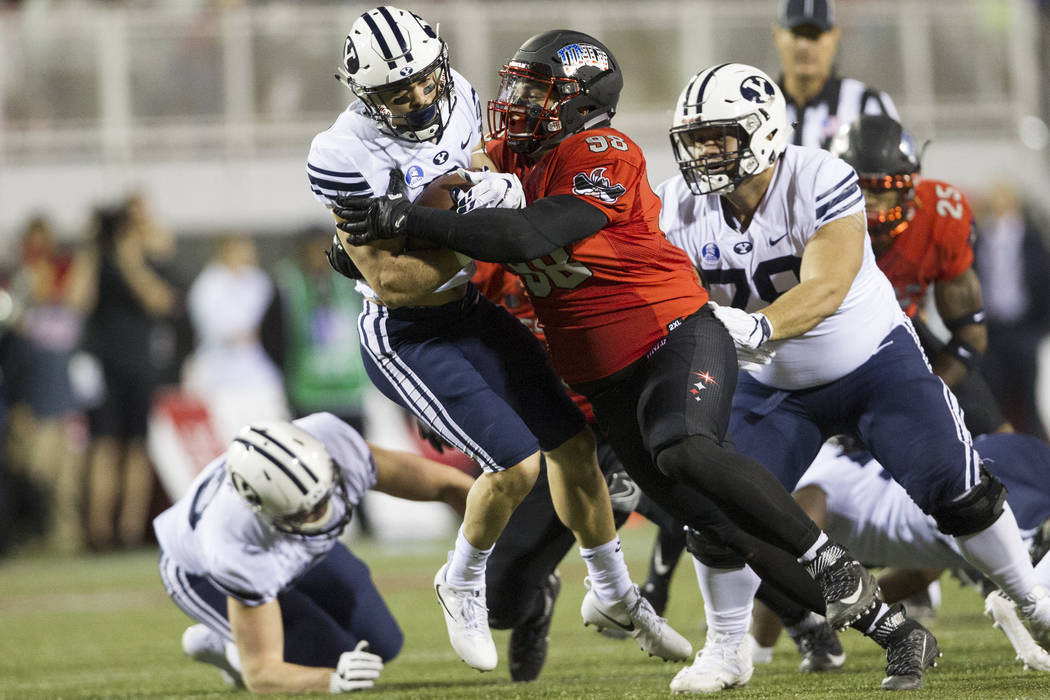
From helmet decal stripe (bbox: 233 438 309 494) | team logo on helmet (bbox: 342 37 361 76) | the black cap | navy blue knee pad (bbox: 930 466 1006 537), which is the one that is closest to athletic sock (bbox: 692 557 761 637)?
navy blue knee pad (bbox: 930 466 1006 537)

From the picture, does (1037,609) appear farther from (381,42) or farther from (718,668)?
(381,42)

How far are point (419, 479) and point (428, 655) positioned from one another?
37.9 inches

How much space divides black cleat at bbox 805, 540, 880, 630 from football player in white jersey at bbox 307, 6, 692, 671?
0.85 meters

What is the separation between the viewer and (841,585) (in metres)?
3.98

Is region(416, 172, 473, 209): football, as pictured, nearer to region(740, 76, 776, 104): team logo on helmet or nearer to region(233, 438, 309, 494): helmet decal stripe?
region(740, 76, 776, 104): team logo on helmet

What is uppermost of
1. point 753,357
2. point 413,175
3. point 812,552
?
point 413,175

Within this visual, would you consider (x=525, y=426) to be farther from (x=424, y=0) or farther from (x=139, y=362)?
(x=424, y=0)

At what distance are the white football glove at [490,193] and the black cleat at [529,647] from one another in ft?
5.09

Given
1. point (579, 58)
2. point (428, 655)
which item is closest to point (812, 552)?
point (579, 58)

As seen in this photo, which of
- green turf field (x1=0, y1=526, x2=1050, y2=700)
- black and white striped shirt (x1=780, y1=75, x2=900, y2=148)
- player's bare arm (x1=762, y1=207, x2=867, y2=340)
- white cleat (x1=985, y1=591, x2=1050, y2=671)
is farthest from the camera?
black and white striped shirt (x1=780, y1=75, x2=900, y2=148)

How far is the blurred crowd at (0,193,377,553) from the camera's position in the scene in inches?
410

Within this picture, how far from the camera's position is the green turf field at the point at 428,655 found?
4.51m

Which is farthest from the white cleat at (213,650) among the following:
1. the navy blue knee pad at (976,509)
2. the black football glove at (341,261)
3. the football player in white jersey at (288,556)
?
the navy blue knee pad at (976,509)

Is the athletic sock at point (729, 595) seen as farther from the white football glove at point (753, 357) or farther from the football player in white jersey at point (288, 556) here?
the football player in white jersey at point (288, 556)
